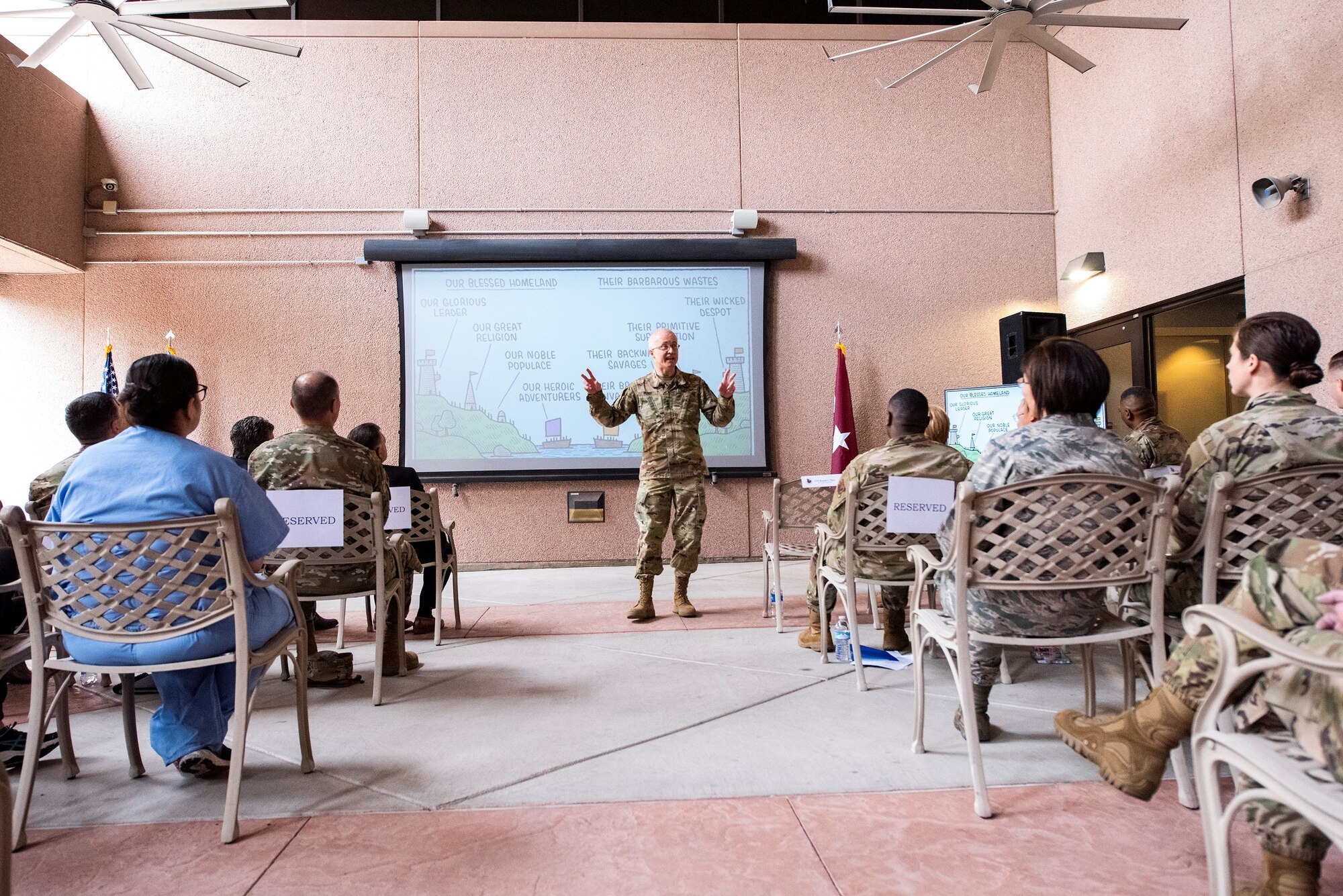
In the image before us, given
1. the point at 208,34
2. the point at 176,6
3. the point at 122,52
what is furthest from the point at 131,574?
the point at 122,52

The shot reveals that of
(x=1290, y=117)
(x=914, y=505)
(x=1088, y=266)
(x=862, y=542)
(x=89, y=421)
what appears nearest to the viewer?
(x=914, y=505)

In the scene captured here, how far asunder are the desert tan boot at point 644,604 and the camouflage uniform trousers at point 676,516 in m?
0.09

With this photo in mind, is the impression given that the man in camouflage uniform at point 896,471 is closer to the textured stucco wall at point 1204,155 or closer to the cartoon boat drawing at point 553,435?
the textured stucco wall at point 1204,155

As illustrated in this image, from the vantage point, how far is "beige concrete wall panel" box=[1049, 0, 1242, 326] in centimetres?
490

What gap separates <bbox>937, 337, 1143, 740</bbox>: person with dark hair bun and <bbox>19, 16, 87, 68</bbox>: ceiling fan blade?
4885mm

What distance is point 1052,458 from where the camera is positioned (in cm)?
179

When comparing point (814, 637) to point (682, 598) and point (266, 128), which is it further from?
point (266, 128)

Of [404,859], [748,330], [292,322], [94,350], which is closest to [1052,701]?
[404,859]

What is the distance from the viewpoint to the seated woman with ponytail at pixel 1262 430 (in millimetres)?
1733

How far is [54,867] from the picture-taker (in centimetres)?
147

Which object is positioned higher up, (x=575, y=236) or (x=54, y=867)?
(x=575, y=236)

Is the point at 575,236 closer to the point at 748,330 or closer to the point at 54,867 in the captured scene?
the point at 748,330

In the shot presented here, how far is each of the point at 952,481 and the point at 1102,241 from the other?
15.6 feet

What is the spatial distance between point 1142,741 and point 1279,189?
4.43m
